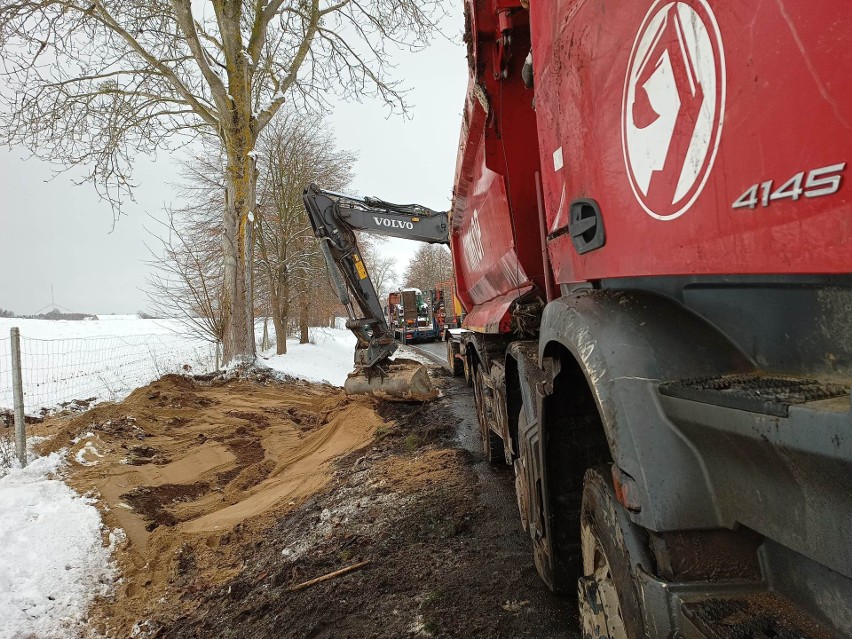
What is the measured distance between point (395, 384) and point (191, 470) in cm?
350

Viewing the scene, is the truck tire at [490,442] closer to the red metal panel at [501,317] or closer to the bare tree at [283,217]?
the red metal panel at [501,317]

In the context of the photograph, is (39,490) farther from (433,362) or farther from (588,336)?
(433,362)

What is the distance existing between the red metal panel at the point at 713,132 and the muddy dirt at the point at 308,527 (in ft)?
6.76

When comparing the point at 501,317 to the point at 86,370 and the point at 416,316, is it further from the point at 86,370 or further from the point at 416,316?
the point at 416,316

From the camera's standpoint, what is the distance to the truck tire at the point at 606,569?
1.23 meters

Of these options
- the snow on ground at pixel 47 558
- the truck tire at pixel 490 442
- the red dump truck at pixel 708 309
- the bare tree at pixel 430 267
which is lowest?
the snow on ground at pixel 47 558

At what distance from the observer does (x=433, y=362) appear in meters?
16.2

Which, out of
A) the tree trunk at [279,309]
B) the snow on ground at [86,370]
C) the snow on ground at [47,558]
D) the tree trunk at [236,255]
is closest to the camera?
the snow on ground at [47,558]

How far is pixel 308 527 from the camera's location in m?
3.93

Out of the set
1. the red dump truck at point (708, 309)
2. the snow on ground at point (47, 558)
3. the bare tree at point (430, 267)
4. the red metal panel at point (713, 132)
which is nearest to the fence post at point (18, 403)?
the snow on ground at point (47, 558)

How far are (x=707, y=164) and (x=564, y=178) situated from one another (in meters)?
0.91

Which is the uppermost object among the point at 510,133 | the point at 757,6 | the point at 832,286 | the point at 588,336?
the point at 510,133

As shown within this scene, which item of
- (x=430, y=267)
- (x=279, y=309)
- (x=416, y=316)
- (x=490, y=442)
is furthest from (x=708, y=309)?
(x=430, y=267)

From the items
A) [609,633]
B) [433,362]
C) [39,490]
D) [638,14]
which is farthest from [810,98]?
[433,362]
